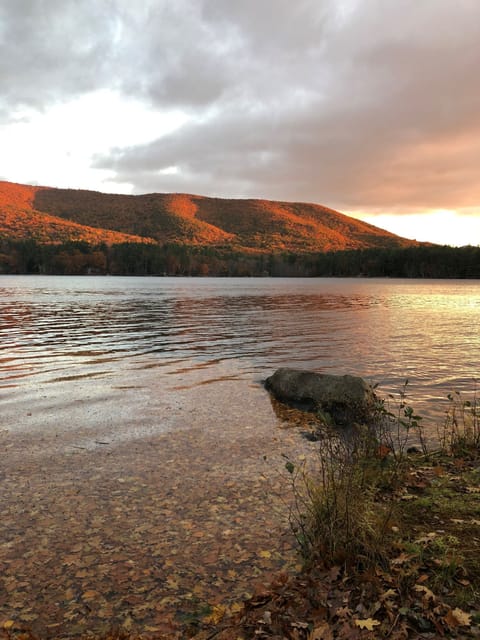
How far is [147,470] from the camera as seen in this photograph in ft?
26.9

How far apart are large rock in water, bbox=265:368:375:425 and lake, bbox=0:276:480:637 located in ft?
2.78

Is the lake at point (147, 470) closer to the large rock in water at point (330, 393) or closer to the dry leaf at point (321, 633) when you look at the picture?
the large rock in water at point (330, 393)

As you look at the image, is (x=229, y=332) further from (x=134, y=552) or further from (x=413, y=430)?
(x=134, y=552)

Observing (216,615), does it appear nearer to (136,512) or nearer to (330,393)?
(136,512)

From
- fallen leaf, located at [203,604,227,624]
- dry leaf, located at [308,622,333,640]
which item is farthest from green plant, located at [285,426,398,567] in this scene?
fallen leaf, located at [203,604,227,624]

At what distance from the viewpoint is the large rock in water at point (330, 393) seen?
11.6 meters

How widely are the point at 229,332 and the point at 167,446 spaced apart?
19.8 m

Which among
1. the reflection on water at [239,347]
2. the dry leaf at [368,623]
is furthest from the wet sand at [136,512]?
the reflection on water at [239,347]

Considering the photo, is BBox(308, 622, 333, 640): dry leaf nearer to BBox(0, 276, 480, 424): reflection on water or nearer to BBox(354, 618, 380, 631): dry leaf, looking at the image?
BBox(354, 618, 380, 631): dry leaf

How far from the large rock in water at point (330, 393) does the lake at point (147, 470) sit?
0.85 meters

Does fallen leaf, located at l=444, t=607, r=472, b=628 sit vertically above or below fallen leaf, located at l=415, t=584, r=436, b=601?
above

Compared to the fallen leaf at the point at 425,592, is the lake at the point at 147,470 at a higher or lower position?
lower

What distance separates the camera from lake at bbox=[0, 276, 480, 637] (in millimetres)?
4965

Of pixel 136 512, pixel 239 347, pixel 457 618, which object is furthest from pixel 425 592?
pixel 239 347
